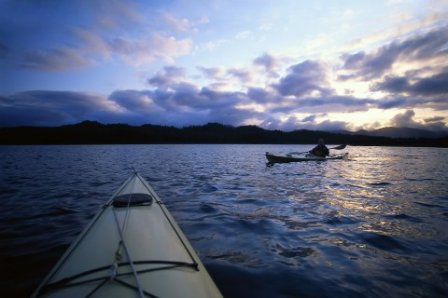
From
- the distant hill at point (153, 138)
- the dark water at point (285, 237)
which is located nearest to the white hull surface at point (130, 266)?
the dark water at point (285, 237)

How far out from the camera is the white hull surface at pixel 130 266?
108 inches

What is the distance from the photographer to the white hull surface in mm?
2732

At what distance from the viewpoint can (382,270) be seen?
16.0 feet

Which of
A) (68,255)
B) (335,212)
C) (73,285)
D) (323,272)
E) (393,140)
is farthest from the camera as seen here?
(393,140)

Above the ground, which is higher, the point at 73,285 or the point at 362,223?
the point at 73,285

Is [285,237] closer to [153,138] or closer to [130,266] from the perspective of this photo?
[130,266]

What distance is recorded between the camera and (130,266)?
3092mm

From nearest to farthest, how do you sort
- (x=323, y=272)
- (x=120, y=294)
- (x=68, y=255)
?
(x=120, y=294), (x=68, y=255), (x=323, y=272)

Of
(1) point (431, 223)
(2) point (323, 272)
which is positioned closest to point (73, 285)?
(2) point (323, 272)

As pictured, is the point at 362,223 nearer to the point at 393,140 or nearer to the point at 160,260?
the point at 160,260

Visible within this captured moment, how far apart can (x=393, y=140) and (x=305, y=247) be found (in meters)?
163

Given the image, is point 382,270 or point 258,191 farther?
point 258,191

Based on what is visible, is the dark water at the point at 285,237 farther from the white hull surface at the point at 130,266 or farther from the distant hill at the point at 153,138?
the distant hill at the point at 153,138

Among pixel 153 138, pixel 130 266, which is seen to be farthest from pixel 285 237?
pixel 153 138
